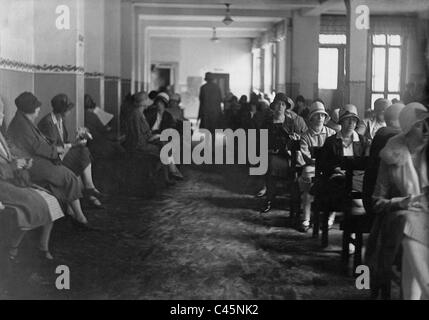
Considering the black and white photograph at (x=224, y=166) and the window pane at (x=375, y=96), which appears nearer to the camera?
the black and white photograph at (x=224, y=166)

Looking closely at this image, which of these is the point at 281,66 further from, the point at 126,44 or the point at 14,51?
the point at 14,51

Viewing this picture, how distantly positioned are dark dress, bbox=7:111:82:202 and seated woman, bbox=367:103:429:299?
2.17m

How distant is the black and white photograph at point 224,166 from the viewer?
4.58 metres

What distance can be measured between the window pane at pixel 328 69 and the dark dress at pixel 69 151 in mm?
1871

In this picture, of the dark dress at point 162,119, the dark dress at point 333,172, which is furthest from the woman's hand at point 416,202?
the dark dress at point 162,119

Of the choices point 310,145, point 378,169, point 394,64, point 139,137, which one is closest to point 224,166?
point 310,145

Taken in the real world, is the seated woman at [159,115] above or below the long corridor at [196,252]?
above

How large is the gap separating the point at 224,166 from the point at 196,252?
657 millimetres

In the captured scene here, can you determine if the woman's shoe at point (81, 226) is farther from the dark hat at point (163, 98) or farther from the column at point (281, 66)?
the column at point (281, 66)

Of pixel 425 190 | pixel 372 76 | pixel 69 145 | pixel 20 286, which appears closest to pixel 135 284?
pixel 20 286

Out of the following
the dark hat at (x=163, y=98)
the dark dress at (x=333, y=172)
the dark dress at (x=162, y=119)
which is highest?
the dark hat at (x=163, y=98)

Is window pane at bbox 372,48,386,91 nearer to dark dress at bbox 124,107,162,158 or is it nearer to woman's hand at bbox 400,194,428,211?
woman's hand at bbox 400,194,428,211

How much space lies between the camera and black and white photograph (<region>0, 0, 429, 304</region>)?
4.58 metres

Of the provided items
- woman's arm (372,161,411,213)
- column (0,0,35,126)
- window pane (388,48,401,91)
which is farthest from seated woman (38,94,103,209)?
window pane (388,48,401,91)
